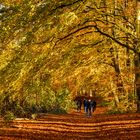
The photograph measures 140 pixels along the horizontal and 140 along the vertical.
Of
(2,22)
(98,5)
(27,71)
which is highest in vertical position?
(98,5)

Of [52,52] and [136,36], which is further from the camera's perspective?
[136,36]

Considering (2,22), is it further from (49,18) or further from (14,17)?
(49,18)

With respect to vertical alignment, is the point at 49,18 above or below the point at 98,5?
below

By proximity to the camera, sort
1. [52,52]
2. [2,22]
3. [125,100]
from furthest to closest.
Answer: [125,100], [52,52], [2,22]

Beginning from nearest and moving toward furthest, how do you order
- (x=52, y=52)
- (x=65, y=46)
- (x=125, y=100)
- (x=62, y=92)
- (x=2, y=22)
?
Answer: (x=2, y=22), (x=52, y=52), (x=65, y=46), (x=125, y=100), (x=62, y=92)

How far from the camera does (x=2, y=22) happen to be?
39.4ft

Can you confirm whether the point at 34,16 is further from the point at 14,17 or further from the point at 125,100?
the point at 125,100

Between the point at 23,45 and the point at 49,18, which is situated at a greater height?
the point at 49,18

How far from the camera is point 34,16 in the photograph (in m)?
12.3

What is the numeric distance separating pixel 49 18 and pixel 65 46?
3599mm

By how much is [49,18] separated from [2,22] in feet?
4.23

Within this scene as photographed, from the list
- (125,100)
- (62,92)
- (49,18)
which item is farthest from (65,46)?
(62,92)

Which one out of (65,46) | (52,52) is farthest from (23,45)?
(65,46)

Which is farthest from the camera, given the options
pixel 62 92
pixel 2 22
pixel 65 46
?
pixel 62 92
